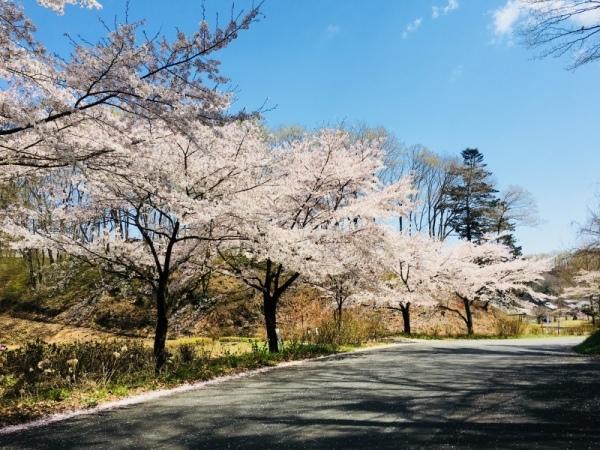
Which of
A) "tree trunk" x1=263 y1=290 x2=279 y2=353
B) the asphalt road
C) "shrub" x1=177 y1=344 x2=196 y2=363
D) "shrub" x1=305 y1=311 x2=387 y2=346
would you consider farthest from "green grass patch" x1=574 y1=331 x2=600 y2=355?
"shrub" x1=177 y1=344 x2=196 y2=363

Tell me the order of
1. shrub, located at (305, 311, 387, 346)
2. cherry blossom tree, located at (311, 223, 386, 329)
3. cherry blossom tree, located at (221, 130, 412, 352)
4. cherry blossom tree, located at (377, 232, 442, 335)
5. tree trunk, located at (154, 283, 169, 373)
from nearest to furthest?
1. tree trunk, located at (154, 283, 169, 373)
2. cherry blossom tree, located at (221, 130, 412, 352)
3. cherry blossom tree, located at (311, 223, 386, 329)
4. shrub, located at (305, 311, 387, 346)
5. cherry blossom tree, located at (377, 232, 442, 335)

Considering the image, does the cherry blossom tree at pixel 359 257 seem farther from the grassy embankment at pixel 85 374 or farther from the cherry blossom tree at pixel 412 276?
the cherry blossom tree at pixel 412 276

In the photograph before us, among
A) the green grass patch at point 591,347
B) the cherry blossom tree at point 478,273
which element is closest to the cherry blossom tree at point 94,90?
the green grass patch at point 591,347

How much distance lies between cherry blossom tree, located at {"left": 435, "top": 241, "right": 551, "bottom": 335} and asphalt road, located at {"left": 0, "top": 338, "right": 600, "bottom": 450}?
62.1 feet

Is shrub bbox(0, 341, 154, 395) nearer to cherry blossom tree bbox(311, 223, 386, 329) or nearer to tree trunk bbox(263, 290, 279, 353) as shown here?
tree trunk bbox(263, 290, 279, 353)

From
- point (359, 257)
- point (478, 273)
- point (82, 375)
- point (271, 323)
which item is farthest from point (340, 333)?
point (478, 273)

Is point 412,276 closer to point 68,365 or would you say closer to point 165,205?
point 165,205

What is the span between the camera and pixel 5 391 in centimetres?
726

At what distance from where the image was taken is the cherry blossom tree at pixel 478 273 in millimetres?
27547

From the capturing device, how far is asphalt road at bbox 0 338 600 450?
465cm

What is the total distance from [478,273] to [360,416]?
82.0 ft

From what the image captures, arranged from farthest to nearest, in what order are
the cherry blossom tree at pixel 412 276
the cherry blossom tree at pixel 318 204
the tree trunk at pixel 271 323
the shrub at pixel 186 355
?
1. the cherry blossom tree at pixel 412 276
2. the tree trunk at pixel 271 323
3. the cherry blossom tree at pixel 318 204
4. the shrub at pixel 186 355

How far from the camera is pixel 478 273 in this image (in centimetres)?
2825

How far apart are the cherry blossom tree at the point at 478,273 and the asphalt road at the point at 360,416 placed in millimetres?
18921
